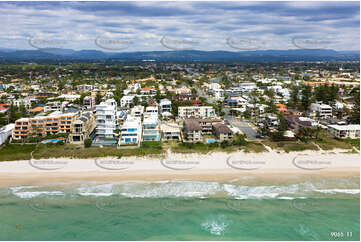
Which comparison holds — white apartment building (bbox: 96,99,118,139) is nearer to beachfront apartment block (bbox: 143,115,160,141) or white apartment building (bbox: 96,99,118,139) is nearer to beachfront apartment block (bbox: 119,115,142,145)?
beachfront apartment block (bbox: 119,115,142,145)

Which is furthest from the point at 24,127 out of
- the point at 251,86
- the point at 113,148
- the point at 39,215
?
the point at 251,86

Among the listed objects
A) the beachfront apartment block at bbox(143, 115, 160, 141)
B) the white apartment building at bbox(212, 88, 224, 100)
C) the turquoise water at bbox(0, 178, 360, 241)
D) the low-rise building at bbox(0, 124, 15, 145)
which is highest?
the white apartment building at bbox(212, 88, 224, 100)

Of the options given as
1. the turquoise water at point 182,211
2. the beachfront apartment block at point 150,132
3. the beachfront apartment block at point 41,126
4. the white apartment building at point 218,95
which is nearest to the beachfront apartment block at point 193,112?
the beachfront apartment block at point 150,132

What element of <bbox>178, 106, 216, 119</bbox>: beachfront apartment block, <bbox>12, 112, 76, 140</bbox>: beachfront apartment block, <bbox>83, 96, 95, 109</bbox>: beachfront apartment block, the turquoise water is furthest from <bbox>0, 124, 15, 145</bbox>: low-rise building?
<bbox>178, 106, 216, 119</bbox>: beachfront apartment block

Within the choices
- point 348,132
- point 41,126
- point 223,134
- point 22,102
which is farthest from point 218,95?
point 22,102

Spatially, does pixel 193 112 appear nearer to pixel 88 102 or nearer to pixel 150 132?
pixel 150 132
